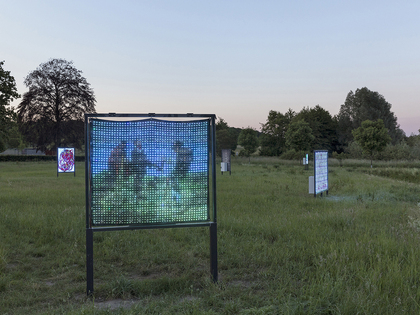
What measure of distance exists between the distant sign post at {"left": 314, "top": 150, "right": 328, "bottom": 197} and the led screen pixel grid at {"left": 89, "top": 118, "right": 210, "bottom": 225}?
8765 millimetres

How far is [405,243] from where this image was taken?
5.51 m

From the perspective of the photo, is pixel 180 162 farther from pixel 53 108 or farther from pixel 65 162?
pixel 53 108

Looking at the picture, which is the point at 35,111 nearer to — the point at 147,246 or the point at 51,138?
the point at 51,138

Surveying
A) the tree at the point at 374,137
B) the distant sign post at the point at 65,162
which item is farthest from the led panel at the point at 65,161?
the tree at the point at 374,137

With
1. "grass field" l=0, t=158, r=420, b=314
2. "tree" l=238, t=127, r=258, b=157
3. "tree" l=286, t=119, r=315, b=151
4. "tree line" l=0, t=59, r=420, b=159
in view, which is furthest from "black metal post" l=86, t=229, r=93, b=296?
"tree" l=238, t=127, r=258, b=157

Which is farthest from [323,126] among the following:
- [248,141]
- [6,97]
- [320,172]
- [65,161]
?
[6,97]

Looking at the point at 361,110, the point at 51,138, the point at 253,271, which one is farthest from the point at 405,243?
the point at 361,110

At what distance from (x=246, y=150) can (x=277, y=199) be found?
1991 inches

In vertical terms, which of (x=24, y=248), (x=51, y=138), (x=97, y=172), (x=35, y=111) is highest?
(x=35, y=111)

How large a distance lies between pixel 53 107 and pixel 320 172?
4945 cm

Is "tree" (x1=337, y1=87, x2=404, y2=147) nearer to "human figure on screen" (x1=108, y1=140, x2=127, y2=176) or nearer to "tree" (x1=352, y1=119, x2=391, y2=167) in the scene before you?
"tree" (x1=352, y1=119, x2=391, y2=167)

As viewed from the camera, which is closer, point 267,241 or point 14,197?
point 267,241

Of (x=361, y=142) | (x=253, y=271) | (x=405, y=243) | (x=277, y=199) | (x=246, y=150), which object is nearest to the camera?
(x=253, y=271)

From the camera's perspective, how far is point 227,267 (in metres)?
5.02
